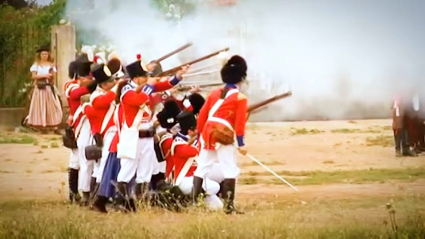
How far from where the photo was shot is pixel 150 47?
7.86 metres

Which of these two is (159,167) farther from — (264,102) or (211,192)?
(264,102)

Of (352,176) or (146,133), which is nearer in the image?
(146,133)

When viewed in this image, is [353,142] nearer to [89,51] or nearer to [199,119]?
[199,119]

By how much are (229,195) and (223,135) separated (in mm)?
401

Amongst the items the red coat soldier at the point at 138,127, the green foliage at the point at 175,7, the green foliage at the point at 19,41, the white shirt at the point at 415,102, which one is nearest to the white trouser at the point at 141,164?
the red coat soldier at the point at 138,127

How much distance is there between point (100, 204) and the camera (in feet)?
25.6

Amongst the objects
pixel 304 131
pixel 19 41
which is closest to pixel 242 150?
pixel 304 131

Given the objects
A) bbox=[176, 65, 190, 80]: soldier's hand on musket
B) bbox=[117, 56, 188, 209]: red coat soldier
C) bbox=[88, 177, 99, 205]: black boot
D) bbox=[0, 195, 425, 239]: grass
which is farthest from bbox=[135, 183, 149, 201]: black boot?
bbox=[176, 65, 190, 80]: soldier's hand on musket

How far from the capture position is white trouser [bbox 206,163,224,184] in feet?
24.8

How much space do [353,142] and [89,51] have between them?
190 cm

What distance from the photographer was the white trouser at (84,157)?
793 cm

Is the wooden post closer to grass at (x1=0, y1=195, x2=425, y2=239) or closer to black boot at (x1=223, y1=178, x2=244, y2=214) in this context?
grass at (x1=0, y1=195, x2=425, y2=239)

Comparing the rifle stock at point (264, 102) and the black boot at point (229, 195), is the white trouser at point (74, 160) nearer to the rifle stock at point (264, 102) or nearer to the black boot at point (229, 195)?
the black boot at point (229, 195)

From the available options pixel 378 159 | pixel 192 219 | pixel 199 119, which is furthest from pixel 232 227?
pixel 378 159
